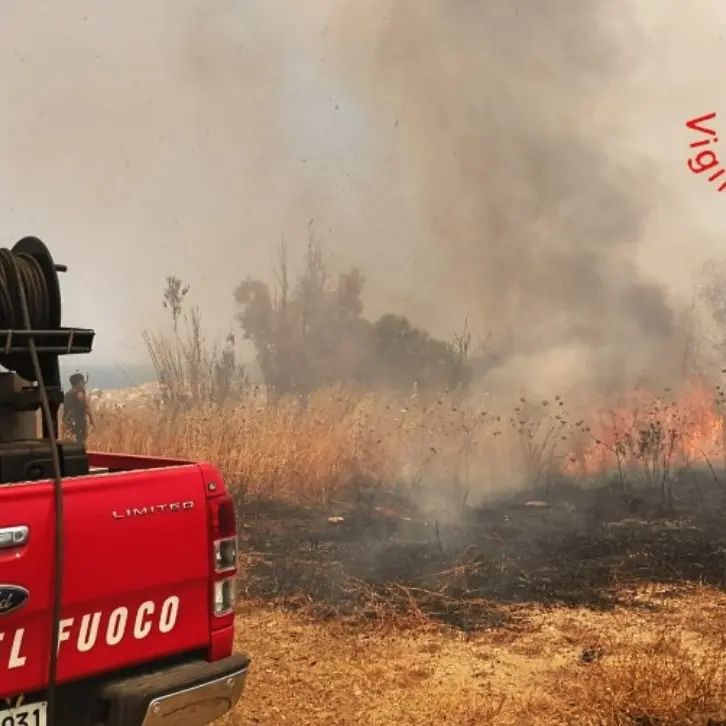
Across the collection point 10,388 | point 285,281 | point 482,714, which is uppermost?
point 285,281

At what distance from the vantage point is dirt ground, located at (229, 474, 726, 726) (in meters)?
3.23

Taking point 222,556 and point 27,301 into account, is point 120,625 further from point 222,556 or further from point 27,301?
point 27,301

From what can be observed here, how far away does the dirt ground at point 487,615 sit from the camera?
323cm

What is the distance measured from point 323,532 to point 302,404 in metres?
2.55

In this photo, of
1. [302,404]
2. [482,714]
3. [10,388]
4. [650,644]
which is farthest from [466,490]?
[10,388]

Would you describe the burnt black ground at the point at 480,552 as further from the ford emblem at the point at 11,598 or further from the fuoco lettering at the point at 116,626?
the ford emblem at the point at 11,598

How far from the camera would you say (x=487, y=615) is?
4.29 m

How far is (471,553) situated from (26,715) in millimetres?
3825

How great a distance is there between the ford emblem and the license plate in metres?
0.25

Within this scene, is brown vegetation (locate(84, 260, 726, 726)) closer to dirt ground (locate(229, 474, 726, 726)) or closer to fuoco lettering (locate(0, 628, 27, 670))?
dirt ground (locate(229, 474, 726, 726))

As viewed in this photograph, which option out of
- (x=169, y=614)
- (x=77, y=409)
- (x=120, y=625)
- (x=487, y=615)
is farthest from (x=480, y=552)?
(x=77, y=409)

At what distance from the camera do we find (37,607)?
6.15 feet

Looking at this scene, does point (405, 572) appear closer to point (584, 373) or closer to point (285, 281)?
point (584, 373)

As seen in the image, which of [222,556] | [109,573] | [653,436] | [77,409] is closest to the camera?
[109,573]
